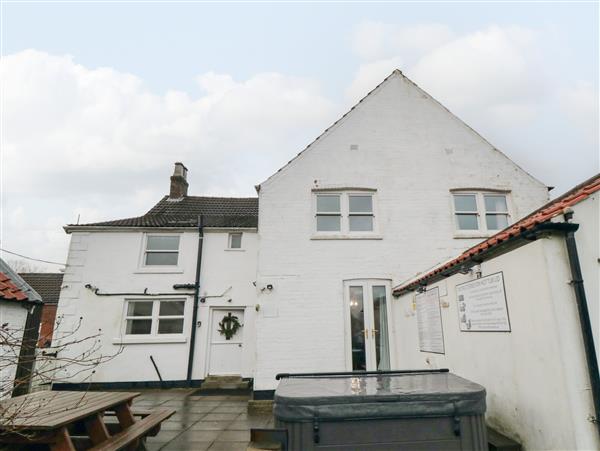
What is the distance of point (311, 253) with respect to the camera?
30.0 feet

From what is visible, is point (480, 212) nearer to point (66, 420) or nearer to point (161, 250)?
point (66, 420)

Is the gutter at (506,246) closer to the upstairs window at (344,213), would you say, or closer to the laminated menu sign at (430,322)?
the laminated menu sign at (430,322)

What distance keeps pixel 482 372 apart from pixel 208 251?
31.8 feet

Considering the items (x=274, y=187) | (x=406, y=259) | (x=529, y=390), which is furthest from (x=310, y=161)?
(x=529, y=390)

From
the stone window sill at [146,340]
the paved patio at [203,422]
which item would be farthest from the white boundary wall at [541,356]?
the stone window sill at [146,340]

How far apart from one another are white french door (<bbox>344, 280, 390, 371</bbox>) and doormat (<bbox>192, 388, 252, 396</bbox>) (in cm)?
380

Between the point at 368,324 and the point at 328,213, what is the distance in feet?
10.7

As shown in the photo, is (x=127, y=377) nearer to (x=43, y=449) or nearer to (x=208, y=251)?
(x=208, y=251)

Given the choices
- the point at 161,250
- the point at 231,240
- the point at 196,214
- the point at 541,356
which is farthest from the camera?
the point at 196,214

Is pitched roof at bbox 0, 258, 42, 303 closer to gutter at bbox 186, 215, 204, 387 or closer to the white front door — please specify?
A: gutter at bbox 186, 215, 204, 387

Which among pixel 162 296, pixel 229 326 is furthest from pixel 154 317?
pixel 229 326

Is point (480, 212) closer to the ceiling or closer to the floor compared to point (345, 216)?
closer to the ceiling

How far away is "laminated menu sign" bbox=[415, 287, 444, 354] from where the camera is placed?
231 inches

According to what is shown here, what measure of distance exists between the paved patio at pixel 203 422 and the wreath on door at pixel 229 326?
2.14 meters
